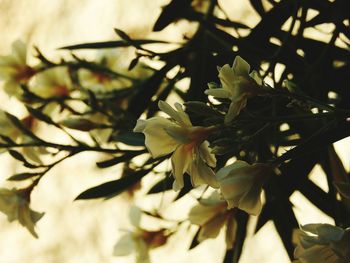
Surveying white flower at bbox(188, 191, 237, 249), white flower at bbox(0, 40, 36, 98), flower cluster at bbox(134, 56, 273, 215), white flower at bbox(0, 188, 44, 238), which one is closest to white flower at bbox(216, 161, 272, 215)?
flower cluster at bbox(134, 56, 273, 215)

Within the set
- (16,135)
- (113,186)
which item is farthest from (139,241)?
(16,135)

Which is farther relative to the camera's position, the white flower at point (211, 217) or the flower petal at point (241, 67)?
the white flower at point (211, 217)

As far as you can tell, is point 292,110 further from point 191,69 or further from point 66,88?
point 66,88

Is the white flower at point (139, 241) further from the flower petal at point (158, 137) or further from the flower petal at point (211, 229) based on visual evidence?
the flower petal at point (158, 137)

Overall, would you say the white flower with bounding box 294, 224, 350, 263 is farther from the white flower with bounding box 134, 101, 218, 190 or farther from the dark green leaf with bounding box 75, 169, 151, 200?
the dark green leaf with bounding box 75, 169, 151, 200

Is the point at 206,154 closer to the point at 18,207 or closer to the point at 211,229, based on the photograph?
the point at 211,229

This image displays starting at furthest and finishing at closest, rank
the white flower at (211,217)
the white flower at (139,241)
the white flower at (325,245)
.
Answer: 1. the white flower at (139,241)
2. the white flower at (211,217)
3. the white flower at (325,245)

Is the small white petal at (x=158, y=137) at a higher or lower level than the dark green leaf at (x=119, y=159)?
higher

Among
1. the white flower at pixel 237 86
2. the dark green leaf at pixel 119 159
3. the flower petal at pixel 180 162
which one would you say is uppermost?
the white flower at pixel 237 86

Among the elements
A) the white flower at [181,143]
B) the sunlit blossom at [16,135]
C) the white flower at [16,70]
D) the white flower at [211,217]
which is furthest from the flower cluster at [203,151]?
the white flower at [16,70]
